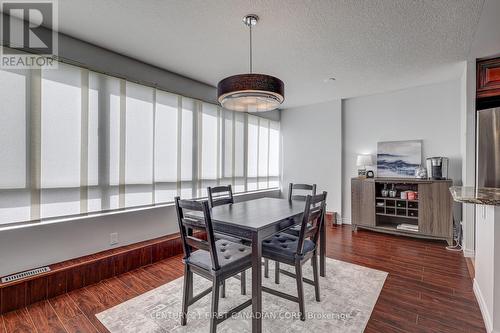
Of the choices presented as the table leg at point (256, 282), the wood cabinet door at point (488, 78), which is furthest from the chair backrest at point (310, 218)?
the wood cabinet door at point (488, 78)

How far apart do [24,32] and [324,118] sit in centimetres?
503

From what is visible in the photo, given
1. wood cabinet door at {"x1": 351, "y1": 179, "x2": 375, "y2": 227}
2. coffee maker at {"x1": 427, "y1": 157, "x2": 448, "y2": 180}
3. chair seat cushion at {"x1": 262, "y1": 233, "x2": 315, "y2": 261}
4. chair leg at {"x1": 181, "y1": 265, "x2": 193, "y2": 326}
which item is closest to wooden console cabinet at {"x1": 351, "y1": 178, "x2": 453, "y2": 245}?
wood cabinet door at {"x1": 351, "y1": 179, "x2": 375, "y2": 227}

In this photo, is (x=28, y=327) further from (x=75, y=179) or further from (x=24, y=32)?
(x=24, y=32)

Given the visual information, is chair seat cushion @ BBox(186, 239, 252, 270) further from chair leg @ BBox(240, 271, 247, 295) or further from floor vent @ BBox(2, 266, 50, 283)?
floor vent @ BBox(2, 266, 50, 283)

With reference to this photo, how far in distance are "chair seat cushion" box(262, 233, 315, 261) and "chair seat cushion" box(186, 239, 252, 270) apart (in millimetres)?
203

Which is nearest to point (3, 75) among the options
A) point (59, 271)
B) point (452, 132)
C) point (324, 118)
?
point (59, 271)

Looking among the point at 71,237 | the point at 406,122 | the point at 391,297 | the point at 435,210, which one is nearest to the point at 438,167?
the point at 435,210

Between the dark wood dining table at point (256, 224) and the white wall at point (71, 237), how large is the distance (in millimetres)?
1402

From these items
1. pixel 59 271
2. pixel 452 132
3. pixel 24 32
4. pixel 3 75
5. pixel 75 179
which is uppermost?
pixel 24 32

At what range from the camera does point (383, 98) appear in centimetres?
483

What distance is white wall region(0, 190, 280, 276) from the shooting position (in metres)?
2.27

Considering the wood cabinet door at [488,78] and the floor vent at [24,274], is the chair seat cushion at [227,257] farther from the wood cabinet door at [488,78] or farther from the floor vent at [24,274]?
the wood cabinet door at [488,78]

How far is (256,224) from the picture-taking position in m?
1.90

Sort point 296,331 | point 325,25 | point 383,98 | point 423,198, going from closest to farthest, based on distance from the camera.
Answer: point 296,331 < point 325,25 < point 423,198 < point 383,98
